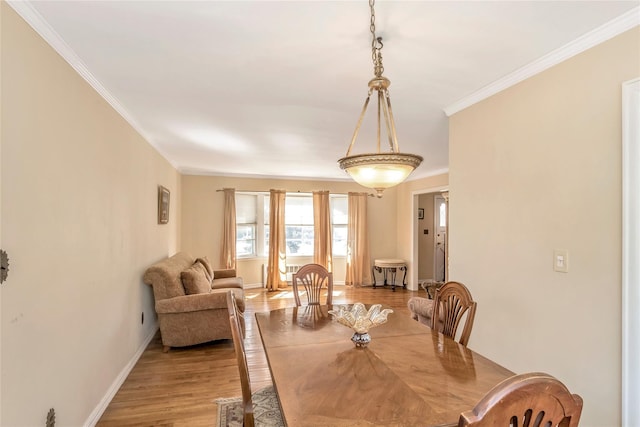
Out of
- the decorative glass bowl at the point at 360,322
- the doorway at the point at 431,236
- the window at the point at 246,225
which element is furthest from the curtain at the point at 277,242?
the decorative glass bowl at the point at 360,322

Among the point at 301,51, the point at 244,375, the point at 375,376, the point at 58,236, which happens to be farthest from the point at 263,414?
the point at 301,51

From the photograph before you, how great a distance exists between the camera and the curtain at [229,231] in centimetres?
672

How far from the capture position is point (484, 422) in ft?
2.57

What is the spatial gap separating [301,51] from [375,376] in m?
1.76

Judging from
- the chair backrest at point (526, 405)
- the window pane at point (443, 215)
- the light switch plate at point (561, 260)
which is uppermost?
the window pane at point (443, 215)

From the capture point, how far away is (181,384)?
2.95 meters

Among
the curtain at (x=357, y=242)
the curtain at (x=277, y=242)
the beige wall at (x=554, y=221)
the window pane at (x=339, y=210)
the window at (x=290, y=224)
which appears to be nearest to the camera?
the beige wall at (x=554, y=221)

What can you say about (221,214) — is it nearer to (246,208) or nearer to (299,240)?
(246,208)

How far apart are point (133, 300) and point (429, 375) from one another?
2.98m

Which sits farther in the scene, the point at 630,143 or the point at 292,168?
the point at 292,168

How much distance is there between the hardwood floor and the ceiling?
5.77 feet

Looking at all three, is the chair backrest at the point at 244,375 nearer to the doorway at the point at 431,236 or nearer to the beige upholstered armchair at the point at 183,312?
the beige upholstered armchair at the point at 183,312

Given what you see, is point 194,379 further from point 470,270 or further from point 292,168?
point 292,168

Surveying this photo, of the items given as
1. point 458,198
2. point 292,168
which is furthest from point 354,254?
point 458,198
